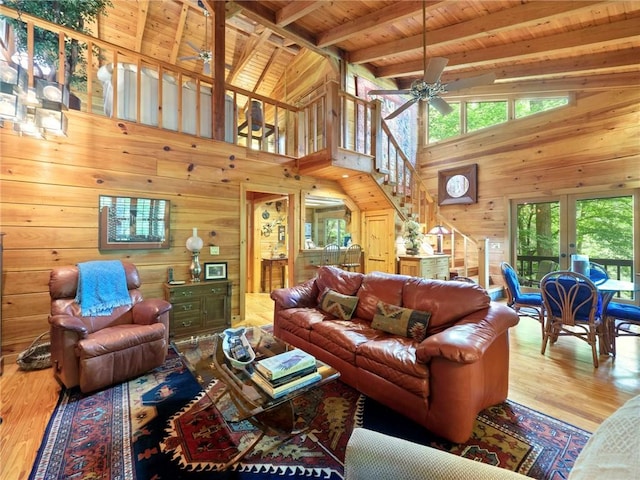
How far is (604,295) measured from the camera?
2.89 m

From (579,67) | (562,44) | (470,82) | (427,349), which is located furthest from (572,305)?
(579,67)

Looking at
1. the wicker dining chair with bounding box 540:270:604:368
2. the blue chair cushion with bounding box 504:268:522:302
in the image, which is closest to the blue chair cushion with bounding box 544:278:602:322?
the wicker dining chair with bounding box 540:270:604:368

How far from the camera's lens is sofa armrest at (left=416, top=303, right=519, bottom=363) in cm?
171

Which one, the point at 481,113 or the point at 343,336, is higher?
the point at 481,113

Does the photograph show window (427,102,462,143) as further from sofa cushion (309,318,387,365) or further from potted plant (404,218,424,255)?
sofa cushion (309,318,387,365)

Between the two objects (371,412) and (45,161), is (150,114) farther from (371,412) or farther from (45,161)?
(371,412)

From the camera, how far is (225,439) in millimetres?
1844

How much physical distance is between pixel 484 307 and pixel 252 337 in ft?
6.44

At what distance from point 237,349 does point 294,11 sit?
4.69 m

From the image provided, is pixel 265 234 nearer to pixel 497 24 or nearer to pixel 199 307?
pixel 199 307

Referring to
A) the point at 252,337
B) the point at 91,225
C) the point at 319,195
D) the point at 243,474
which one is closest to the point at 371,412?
the point at 243,474

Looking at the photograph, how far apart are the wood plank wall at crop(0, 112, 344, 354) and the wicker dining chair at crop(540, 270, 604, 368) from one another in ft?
13.2

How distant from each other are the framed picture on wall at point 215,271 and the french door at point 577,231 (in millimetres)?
5649

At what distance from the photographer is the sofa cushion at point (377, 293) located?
2865 mm
